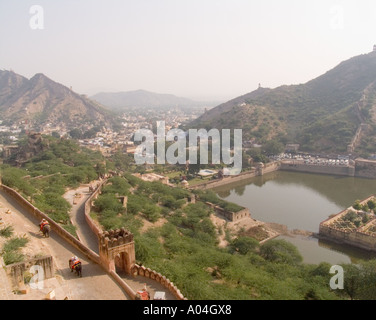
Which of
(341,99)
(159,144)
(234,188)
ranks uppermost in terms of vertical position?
(341,99)

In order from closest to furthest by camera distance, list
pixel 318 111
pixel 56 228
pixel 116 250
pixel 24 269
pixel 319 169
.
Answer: pixel 24 269 → pixel 116 250 → pixel 56 228 → pixel 319 169 → pixel 318 111

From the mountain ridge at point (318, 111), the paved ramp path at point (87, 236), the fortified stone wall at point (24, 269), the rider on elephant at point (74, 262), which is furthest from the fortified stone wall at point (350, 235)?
the mountain ridge at point (318, 111)

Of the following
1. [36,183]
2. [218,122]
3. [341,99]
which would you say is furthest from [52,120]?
[36,183]

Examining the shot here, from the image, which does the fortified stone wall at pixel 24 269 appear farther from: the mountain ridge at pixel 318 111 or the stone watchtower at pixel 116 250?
the mountain ridge at pixel 318 111

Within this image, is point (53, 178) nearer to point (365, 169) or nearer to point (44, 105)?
point (365, 169)

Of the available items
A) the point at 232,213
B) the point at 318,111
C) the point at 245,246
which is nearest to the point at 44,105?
the point at 318,111
